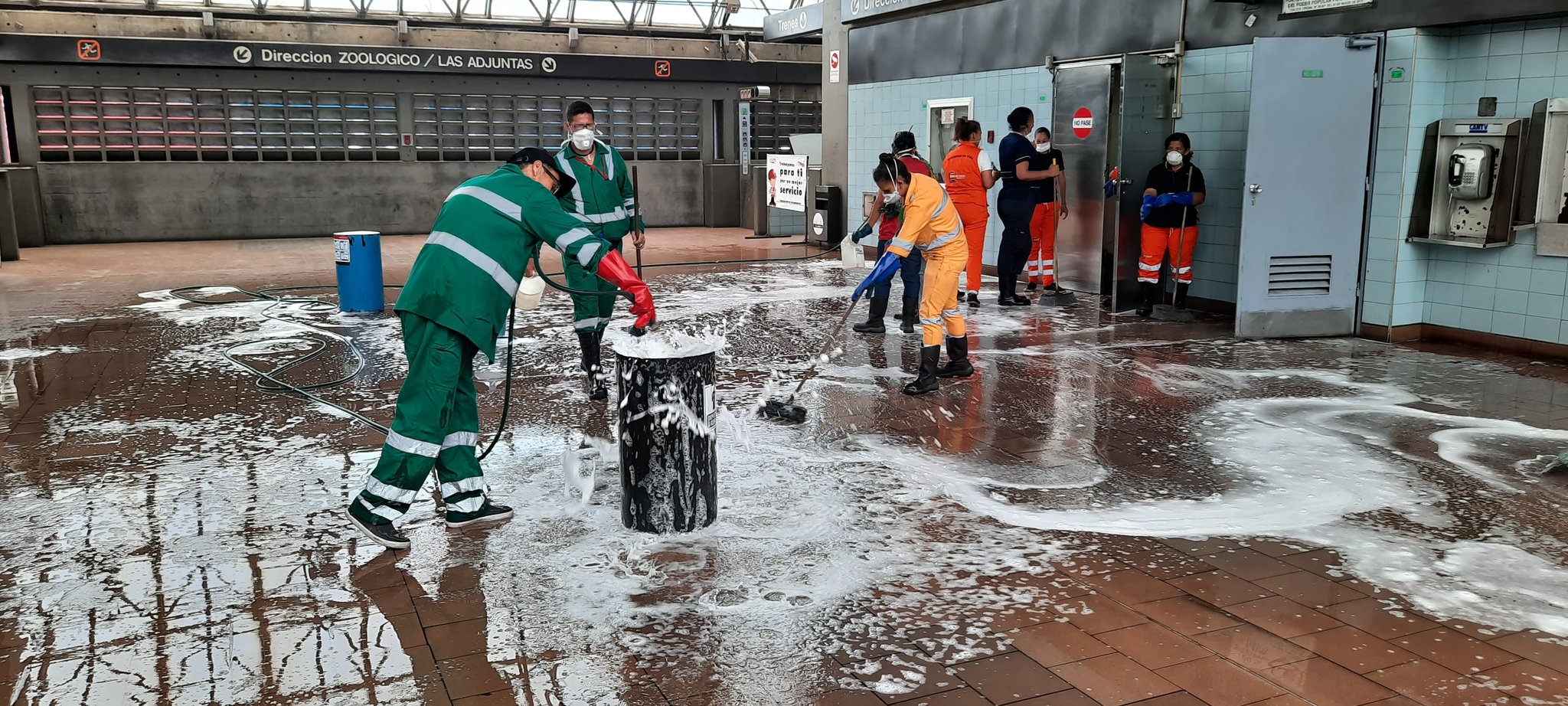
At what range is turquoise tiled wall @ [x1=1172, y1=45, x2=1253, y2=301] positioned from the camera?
944cm

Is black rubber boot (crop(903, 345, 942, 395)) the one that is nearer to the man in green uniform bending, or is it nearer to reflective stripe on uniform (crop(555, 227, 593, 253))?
the man in green uniform bending

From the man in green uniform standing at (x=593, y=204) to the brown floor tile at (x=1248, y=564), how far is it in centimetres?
365

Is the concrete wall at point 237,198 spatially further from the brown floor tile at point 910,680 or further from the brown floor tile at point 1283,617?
the brown floor tile at point 1283,617

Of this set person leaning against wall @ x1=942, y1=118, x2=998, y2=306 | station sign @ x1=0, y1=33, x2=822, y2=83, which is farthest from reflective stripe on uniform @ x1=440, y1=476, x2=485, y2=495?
station sign @ x1=0, y1=33, x2=822, y2=83

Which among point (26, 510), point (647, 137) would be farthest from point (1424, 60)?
point (647, 137)

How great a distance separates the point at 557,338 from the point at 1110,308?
16.5 ft

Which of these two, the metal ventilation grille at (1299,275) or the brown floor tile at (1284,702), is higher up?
the metal ventilation grille at (1299,275)

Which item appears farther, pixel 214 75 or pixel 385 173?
pixel 385 173

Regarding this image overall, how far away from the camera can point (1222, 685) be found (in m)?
3.13

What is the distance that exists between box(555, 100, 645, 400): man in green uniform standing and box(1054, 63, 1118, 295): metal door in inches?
212

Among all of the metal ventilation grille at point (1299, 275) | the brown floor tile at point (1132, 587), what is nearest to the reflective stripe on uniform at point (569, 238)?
the brown floor tile at point (1132, 587)

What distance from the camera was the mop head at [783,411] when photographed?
19.9 feet

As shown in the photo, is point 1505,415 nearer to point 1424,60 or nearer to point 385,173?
point 1424,60

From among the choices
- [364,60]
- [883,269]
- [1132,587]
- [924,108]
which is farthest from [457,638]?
[364,60]
